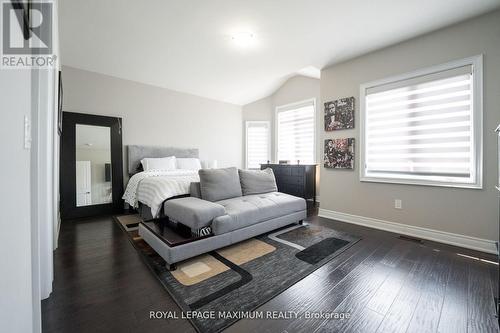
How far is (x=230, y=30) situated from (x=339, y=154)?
8.34 ft

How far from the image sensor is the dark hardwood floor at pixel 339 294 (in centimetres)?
132

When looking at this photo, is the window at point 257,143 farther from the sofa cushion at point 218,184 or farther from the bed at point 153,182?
the sofa cushion at point 218,184

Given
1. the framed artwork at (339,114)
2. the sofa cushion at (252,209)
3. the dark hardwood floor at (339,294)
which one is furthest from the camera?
the framed artwork at (339,114)

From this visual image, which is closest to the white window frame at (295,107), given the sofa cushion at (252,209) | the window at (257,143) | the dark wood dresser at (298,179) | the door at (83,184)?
the window at (257,143)

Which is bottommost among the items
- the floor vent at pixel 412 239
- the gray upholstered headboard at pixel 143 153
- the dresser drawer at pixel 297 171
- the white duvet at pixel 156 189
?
the floor vent at pixel 412 239

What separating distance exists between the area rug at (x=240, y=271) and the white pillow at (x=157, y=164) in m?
1.52

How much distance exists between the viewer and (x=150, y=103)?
4.51m

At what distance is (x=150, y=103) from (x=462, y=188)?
17.6 ft

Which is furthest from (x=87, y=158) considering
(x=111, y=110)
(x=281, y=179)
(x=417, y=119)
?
(x=417, y=119)

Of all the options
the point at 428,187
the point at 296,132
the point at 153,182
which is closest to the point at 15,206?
the point at 153,182

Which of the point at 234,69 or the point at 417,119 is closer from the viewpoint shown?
the point at 417,119

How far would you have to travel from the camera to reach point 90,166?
12.6 ft

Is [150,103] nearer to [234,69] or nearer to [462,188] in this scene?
[234,69]

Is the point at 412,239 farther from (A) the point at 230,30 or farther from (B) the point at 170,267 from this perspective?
(A) the point at 230,30
